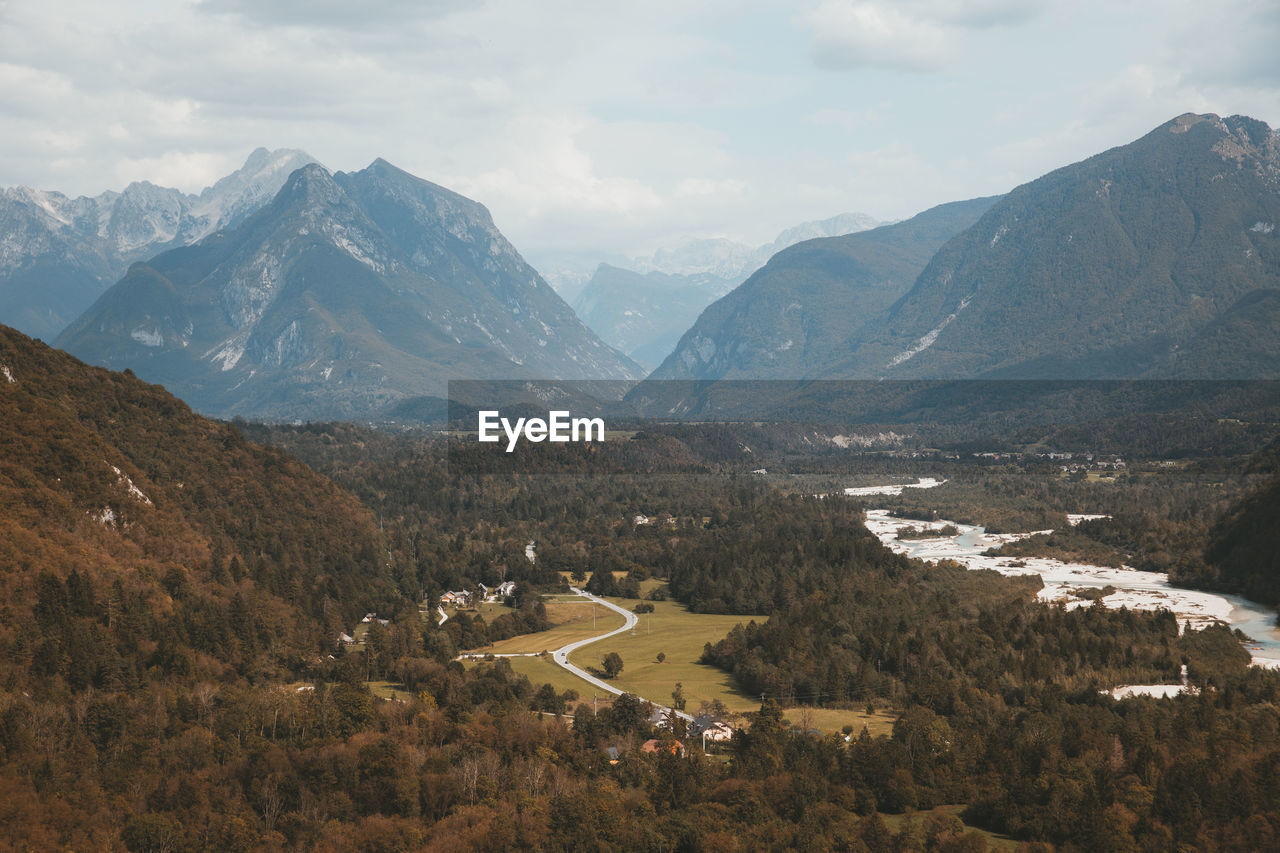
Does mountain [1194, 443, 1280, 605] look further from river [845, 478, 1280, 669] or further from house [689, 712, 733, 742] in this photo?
house [689, 712, 733, 742]

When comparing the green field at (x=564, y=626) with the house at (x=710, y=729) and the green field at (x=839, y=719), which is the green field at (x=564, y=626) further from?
the house at (x=710, y=729)

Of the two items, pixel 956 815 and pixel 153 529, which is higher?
pixel 153 529

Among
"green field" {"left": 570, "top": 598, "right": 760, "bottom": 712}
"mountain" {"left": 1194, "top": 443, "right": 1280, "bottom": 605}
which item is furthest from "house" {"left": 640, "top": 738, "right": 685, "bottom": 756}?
"mountain" {"left": 1194, "top": 443, "right": 1280, "bottom": 605}

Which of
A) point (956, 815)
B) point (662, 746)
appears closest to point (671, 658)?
point (662, 746)

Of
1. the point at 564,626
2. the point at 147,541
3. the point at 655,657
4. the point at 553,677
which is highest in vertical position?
the point at 147,541

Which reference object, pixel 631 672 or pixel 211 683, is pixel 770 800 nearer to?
pixel 631 672

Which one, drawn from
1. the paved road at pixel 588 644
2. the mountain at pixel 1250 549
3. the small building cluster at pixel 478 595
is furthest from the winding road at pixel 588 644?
the mountain at pixel 1250 549

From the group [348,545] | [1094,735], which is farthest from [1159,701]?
[348,545]

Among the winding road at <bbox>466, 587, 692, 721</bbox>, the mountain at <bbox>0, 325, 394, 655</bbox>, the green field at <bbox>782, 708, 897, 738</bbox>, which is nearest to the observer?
the green field at <bbox>782, 708, 897, 738</bbox>

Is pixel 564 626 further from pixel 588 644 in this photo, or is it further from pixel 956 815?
pixel 956 815
